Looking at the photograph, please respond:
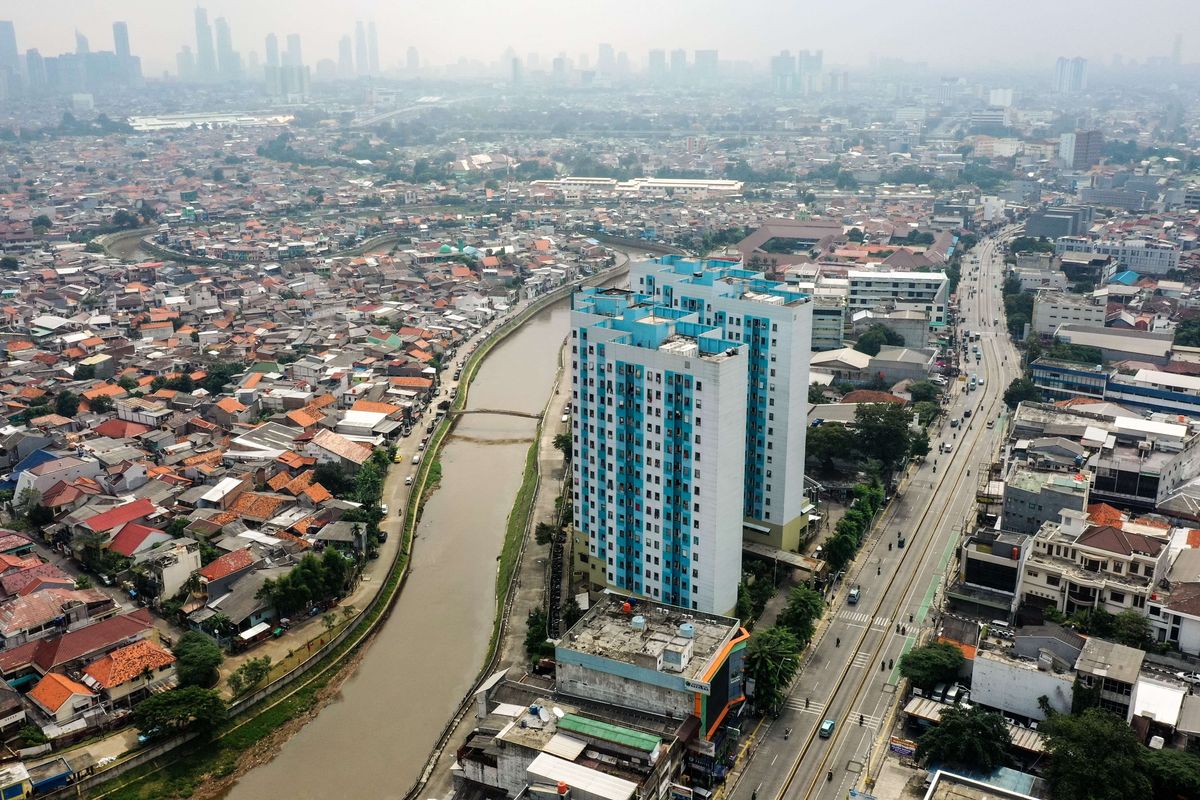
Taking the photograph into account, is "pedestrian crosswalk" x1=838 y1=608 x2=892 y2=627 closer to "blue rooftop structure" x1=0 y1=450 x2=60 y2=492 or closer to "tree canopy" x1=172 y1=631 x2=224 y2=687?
"tree canopy" x1=172 y1=631 x2=224 y2=687

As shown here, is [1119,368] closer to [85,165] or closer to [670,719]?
[670,719]

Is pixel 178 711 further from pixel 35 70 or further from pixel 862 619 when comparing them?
pixel 35 70

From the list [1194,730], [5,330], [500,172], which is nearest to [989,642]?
[1194,730]

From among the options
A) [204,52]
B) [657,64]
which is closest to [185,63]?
[204,52]

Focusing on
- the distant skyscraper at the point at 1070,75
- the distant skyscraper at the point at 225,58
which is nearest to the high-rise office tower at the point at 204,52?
the distant skyscraper at the point at 225,58

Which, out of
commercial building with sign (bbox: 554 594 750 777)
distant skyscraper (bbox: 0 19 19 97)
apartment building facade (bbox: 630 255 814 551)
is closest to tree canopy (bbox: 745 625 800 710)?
commercial building with sign (bbox: 554 594 750 777)

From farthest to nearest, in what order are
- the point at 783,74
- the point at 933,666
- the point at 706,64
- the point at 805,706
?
the point at 706,64, the point at 783,74, the point at 805,706, the point at 933,666

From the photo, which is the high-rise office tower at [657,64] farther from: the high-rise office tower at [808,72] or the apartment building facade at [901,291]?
the apartment building facade at [901,291]
